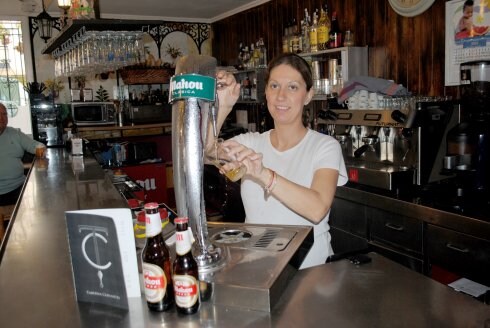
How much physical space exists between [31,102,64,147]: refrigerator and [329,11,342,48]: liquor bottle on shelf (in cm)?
363

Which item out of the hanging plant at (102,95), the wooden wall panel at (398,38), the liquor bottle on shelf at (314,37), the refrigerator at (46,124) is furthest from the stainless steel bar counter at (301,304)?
the hanging plant at (102,95)

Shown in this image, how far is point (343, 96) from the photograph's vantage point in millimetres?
3480

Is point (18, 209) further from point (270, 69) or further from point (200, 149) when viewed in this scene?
point (200, 149)

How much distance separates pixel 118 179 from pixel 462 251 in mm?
2499

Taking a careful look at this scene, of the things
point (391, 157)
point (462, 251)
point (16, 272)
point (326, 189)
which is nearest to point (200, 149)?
point (326, 189)

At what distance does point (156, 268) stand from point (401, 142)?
2478 mm

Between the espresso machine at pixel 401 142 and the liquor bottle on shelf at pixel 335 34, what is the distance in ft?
2.89

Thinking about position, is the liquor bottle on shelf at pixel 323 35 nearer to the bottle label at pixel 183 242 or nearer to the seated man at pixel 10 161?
A: the seated man at pixel 10 161

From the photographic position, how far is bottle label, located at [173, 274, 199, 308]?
3.35 feet

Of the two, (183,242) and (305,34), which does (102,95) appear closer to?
(305,34)

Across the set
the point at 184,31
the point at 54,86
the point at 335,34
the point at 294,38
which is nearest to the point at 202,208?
the point at 335,34

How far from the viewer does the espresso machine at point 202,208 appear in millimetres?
1075

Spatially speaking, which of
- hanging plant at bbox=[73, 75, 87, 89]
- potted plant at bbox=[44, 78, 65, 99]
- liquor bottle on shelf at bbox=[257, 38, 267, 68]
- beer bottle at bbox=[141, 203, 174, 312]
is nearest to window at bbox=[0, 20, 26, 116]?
potted plant at bbox=[44, 78, 65, 99]

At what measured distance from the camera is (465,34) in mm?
3068
